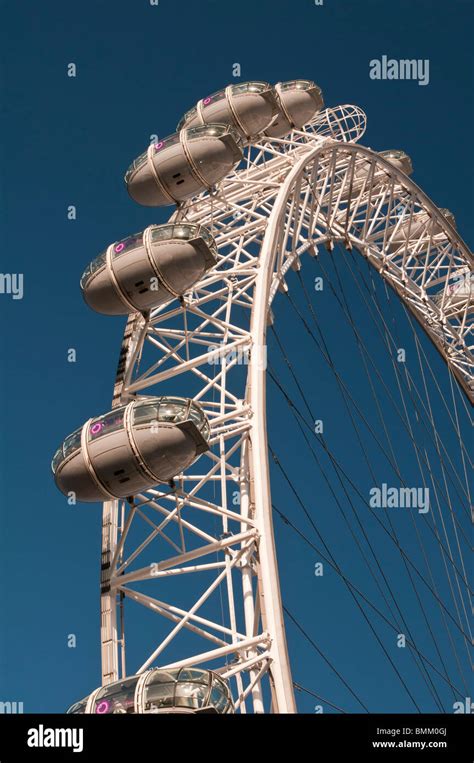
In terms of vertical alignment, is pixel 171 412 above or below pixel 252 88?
below

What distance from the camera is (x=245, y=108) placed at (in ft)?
96.2

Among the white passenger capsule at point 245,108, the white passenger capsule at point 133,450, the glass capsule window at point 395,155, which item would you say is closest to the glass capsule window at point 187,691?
the white passenger capsule at point 133,450

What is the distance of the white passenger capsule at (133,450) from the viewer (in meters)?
18.9

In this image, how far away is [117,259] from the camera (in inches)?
916

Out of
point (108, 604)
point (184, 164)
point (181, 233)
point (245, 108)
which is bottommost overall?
point (108, 604)

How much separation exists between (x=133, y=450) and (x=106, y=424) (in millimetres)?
805

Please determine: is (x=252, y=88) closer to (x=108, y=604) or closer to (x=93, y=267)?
(x=93, y=267)

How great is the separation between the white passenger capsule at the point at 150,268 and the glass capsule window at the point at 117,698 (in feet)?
29.1

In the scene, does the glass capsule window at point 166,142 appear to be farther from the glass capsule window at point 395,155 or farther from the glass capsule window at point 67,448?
the glass capsule window at point 395,155

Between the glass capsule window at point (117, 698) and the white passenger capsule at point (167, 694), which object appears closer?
the white passenger capsule at point (167, 694)

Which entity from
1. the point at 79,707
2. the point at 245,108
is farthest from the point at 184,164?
the point at 79,707

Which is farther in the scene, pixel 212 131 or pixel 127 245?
pixel 212 131
